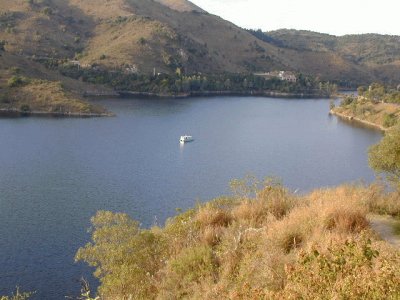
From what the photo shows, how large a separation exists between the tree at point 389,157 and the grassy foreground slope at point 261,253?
4545mm

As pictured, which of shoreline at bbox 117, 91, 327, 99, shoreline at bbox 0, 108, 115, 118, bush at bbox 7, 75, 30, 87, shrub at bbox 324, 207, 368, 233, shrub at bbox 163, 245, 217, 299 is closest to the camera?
shrub at bbox 163, 245, 217, 299

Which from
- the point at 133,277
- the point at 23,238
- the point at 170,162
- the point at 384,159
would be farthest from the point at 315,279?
the point at 170,162

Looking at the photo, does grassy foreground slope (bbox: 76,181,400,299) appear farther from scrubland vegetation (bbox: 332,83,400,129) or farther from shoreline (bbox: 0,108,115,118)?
A: scrubland vegetation (bbox: 332,83,400,129)

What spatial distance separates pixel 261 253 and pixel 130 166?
5261 centimetres

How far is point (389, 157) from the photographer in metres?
A: 19.5

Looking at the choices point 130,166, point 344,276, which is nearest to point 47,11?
point 130,166

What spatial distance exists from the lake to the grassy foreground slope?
14.8 feet

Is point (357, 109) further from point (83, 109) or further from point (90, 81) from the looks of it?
point (90, 81)

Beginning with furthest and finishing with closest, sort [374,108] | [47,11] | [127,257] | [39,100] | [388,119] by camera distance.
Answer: [47,11]
[374,108]
[39,100]
[388,119]
[127,257]

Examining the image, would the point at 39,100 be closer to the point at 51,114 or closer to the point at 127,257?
the point at 51,114

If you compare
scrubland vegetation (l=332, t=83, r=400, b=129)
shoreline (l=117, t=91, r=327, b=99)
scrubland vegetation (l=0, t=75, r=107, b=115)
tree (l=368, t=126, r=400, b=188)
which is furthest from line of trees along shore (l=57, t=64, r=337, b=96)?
tree (l=368, t=126, r=400, b=188)

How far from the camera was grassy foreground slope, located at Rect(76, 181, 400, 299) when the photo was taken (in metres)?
5.90

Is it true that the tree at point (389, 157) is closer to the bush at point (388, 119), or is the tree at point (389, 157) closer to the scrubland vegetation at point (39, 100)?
the bush at point (388, 119)

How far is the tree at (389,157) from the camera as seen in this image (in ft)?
63.5
